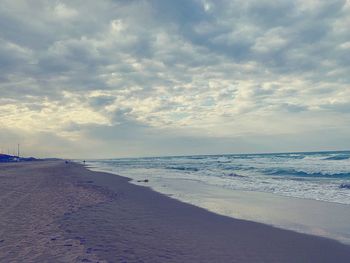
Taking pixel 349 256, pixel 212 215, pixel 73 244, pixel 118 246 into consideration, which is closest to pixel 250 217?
pixel 212 215

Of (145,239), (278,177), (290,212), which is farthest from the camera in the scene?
(278,177)

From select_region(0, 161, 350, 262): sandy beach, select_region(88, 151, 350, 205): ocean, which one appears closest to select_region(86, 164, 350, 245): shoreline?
select_region(0, 161, 350, 262): sandy beach

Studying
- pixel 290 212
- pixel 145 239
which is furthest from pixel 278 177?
pixel 145 239

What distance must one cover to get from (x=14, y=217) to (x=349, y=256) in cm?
987

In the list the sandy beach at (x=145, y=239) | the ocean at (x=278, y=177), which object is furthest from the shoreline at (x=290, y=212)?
the ocean at (x=278, y=177)

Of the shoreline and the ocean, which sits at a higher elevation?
the ocean

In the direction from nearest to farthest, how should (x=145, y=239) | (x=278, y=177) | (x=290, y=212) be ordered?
(x=145, y=239) < (x=290, y=212) < (x=278, y=177)

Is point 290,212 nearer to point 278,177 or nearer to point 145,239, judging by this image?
point 145,239

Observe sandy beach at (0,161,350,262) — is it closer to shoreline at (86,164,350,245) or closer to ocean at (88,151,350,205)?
shoreline at (86,164,350,245)

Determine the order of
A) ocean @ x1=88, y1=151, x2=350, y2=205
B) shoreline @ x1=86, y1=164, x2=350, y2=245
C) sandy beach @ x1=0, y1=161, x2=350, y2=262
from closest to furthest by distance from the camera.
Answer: sandy beach @ x1=0, y1=161, x2=350, y2=262
shoreline @ x1=86, y1=164, x2=350, y2=245
ocean @ x1=88, y1=151, x2=350, y2=205

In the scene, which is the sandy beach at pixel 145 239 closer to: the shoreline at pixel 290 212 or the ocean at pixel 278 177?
the shoreline at pixel 290 212

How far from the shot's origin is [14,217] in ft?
36.6

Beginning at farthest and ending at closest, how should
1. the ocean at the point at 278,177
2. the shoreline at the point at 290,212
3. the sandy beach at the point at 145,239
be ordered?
the ocean at the point at 278,177 < the shoreline at the point at 290,212 < the sandy beach at the point at 145,239

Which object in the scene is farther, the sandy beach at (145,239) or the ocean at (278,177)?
the ocean at (278,177)
